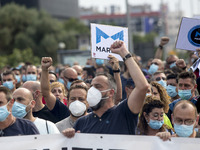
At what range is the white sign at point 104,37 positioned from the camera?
6195mm

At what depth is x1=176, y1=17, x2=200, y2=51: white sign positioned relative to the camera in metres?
6.48

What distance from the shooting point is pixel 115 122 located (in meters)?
4.07

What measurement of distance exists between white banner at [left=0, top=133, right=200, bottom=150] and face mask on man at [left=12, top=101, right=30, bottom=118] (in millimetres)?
543

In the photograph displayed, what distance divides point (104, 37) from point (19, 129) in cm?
254

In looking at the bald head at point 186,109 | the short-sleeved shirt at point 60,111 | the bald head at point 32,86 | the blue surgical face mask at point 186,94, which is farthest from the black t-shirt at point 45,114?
the bald head at point 186,109

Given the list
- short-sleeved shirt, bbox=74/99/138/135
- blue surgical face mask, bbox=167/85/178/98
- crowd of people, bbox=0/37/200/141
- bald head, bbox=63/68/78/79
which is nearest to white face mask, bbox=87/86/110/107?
crowd of people, bbox=0/37/200/141

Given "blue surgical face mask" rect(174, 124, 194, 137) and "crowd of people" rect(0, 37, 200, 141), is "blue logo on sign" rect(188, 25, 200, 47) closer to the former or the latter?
"crowd of people" rect(0, 37, 200, 141)

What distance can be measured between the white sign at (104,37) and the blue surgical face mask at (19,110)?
1.86m

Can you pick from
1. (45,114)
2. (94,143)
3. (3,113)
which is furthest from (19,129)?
(45,114)

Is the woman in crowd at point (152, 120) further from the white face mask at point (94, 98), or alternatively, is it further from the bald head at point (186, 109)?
the white face mask at point (94, 98)

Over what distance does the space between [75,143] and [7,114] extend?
2.26 feet

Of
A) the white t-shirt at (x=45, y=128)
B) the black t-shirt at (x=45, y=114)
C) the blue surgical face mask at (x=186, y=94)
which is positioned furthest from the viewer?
the blue surgical face mask at (x=186, y=94)

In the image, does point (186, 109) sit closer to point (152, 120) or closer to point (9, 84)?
point (152, 120)

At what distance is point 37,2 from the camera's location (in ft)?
257
